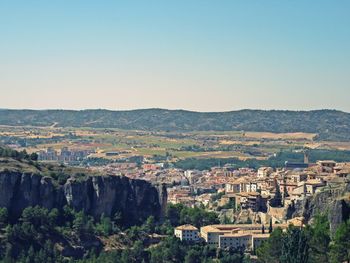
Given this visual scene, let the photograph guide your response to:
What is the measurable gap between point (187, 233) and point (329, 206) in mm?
14326

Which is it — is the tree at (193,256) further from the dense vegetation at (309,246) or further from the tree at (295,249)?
the tree at (295,249)

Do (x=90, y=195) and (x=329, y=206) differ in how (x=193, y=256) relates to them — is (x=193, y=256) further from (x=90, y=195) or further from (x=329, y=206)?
(x=90, y=195)

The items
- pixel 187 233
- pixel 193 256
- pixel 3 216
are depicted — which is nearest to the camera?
pixel 193 256

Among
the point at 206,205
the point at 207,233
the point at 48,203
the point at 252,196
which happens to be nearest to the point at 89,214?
the point at 48,203

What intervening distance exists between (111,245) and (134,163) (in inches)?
4614

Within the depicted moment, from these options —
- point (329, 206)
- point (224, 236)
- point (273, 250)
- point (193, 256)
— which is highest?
point (329, 206)

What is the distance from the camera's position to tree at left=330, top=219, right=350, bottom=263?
67.8 meters

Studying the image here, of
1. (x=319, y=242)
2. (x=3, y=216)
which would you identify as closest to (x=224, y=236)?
(x=319, y=242)

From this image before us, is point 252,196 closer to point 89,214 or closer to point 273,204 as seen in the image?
point 273,204

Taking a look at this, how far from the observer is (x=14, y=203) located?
84.9m

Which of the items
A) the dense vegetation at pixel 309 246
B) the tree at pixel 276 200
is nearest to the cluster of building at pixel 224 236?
the dense vegetation at pixel 309 246

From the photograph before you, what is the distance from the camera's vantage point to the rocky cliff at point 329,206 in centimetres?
7412

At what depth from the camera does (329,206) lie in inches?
3115

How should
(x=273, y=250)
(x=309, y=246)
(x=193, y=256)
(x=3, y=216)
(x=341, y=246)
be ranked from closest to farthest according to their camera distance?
(x=341, y=246)
(x=309, y=246)
(x=273, y=250)
(x=193, y=256)
(x=3, y=216)
